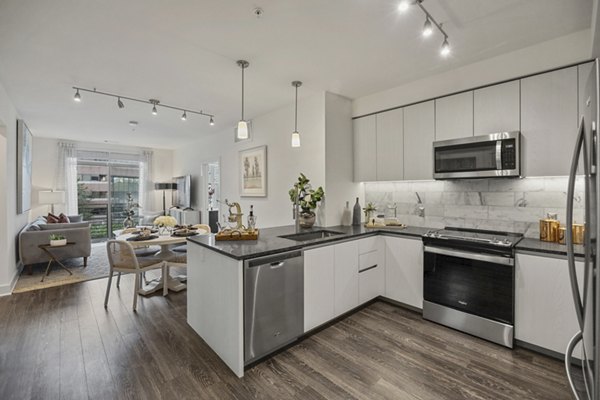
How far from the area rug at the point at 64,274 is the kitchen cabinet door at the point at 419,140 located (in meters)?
3.74

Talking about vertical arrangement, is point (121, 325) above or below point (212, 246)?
below

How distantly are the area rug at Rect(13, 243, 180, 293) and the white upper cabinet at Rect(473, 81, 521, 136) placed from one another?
4.44 metres

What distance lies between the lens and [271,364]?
7.22 ft

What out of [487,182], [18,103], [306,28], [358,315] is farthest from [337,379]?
[18,103]

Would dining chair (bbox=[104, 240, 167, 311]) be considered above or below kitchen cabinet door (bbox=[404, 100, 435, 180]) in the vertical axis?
below

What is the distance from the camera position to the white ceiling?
202cm

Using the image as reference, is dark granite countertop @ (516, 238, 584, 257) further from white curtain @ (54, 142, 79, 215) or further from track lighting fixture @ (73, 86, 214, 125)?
white curtain @ (54, 142, 79, 215)

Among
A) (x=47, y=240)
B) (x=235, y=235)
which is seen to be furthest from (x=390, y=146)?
(x=47, y=240)

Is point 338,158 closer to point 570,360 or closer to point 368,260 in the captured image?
point 368,260

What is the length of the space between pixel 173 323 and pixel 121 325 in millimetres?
509

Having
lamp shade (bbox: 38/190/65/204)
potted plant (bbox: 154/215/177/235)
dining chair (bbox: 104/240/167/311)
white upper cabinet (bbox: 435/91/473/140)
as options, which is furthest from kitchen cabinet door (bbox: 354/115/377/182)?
lamp shade (bbox: 38/190/65/204)

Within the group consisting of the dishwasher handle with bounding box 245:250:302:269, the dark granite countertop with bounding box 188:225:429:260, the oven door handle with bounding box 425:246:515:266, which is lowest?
the oven door handle with bounding box 425:246:515:266

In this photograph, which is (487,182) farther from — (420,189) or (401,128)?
(401,128)

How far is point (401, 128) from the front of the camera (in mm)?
3418
